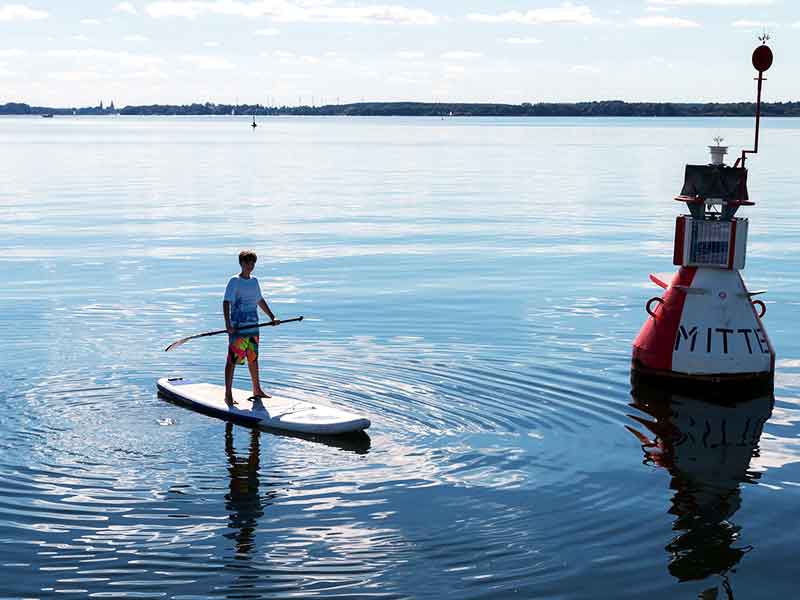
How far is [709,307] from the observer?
1616 centimetres

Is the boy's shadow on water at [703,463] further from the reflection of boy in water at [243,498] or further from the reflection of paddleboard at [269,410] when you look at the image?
the reflection of boy in water at [243,498]

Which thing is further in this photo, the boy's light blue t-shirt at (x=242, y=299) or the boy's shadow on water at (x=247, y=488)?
the boy's light blue t-shirt at (x=242, y=299)

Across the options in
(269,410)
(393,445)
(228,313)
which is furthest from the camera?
(228,313)

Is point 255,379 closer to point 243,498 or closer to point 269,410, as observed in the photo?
point 269,410

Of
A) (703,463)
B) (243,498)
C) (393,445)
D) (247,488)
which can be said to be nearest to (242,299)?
(393,445)

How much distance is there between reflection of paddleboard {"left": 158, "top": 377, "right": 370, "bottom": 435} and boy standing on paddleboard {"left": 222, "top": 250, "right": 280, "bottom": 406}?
218 mm

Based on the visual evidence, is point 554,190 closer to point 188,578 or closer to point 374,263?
point 374,263

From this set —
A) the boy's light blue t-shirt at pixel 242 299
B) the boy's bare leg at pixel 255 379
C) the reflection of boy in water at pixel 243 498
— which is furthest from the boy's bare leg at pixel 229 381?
the reflection of boy in water at pixel 243 498

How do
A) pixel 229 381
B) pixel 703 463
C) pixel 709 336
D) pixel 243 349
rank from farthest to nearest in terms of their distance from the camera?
pixel 709 336
pixel 229 381
pixel 243 349
pixel 703 463

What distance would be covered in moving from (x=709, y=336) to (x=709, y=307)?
1.39 ft

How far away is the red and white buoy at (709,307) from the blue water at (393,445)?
0.61 metres

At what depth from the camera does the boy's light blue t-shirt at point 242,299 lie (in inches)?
555

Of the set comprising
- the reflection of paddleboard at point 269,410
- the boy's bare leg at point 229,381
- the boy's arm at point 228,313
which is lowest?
the reflection of paddleboard at point 269,410

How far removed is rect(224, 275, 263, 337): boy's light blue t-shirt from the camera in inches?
555
